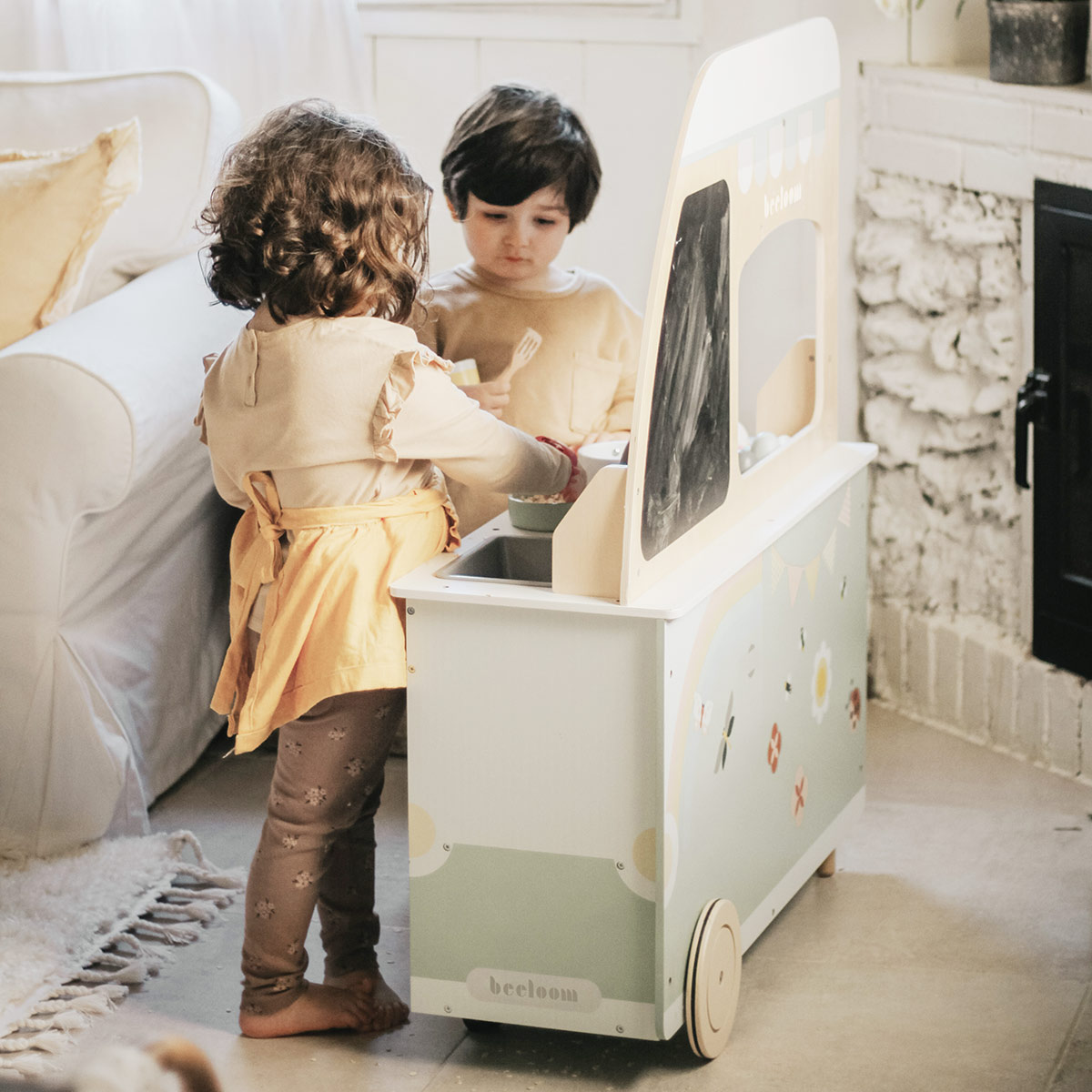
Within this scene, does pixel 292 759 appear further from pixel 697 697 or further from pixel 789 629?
pixel 789 629

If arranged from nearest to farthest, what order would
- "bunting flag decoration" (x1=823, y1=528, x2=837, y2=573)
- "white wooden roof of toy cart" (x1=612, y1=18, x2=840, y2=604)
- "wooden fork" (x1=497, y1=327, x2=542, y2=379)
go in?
"white wooden roof of toy cart" (x1=612, y1=18, x2=840, y2=604) → "bunting flag decoration" (x1=823, y1=528, x2=837, y2=573) → "wooden fork" (x1=497, y1=327, x2=542, y2=379)

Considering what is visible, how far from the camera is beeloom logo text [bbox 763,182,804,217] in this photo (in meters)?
1.65

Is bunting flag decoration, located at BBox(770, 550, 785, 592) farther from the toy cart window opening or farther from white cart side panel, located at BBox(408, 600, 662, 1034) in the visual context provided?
the toy cart window opening

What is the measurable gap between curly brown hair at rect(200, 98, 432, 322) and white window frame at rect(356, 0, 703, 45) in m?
1.32

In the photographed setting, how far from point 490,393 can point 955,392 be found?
85 cm

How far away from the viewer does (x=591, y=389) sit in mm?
2096

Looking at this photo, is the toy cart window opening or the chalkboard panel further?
the toy cart window opening

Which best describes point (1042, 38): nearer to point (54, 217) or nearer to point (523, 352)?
point (523, 352)

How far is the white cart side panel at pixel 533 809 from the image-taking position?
147 cm

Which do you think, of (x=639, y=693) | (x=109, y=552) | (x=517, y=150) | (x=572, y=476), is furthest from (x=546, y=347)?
(x=639, y=693)

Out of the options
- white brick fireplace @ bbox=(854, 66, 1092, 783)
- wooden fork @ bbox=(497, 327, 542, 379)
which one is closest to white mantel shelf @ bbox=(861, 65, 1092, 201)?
white brick fireplace @ bbox=(854, 66, 1092, 783)

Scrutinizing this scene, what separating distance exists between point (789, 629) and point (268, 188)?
2.40 ft

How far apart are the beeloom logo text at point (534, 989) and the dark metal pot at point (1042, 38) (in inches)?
55.9

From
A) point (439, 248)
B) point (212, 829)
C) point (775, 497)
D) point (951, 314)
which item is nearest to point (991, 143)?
point (951, 314)
